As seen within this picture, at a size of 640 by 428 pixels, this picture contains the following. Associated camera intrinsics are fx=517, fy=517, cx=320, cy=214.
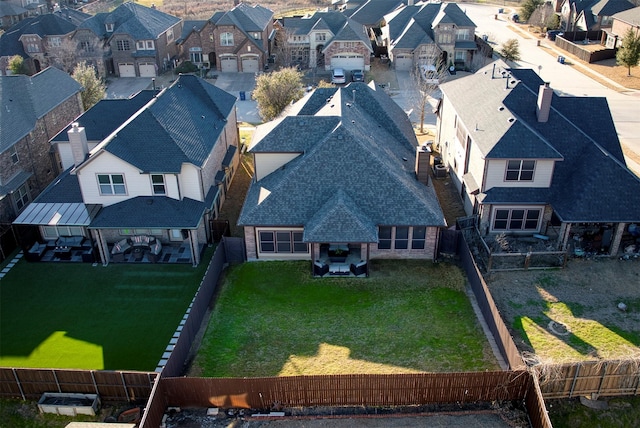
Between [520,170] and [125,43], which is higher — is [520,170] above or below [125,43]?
below

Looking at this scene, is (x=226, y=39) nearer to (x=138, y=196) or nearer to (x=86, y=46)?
(x=86, y=46)

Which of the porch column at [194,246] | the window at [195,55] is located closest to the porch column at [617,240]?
the porch column at [194,246]

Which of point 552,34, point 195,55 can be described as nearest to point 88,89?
point 195,55

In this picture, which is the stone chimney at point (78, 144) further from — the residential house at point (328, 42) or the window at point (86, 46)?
the window at point (86, 46)

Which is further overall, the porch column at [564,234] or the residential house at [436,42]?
the residential house at [436,42]

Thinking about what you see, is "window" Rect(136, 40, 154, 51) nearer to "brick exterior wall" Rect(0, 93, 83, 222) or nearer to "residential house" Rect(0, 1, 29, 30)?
"brick exterior wall" Rect(0, 93, 83, 222)

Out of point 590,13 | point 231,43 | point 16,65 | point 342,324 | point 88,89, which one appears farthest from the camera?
point 590,13
